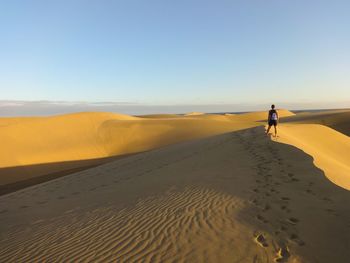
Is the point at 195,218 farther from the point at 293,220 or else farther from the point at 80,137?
the point at 80,137

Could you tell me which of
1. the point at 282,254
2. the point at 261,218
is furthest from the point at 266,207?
the point at 282,254

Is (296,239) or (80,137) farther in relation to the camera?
(80,137)

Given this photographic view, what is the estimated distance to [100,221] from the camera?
621cm

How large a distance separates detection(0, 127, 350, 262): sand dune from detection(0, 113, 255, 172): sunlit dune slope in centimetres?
1183

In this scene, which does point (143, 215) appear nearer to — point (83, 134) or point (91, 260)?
point (91, 260)

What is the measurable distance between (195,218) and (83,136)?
74.5 feet

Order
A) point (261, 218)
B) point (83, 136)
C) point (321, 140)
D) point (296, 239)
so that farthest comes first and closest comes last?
point (83, 136) → point (321, 140) → point (261, 218) → point (296, 239)

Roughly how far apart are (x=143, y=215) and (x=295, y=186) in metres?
3.41

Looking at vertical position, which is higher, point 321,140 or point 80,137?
point 321,140

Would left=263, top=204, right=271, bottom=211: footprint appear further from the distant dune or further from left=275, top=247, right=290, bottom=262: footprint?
left=275, top=247, right=290, bottom=262: footprint

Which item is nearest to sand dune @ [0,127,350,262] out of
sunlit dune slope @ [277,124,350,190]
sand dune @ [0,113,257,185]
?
sunlit dune slope @ [277,124,350,190]

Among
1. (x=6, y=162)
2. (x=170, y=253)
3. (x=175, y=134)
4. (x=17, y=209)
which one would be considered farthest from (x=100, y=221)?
(x=175, y=134)

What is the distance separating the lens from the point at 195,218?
586 centimetres

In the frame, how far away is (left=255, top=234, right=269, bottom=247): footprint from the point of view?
4.70 meters
